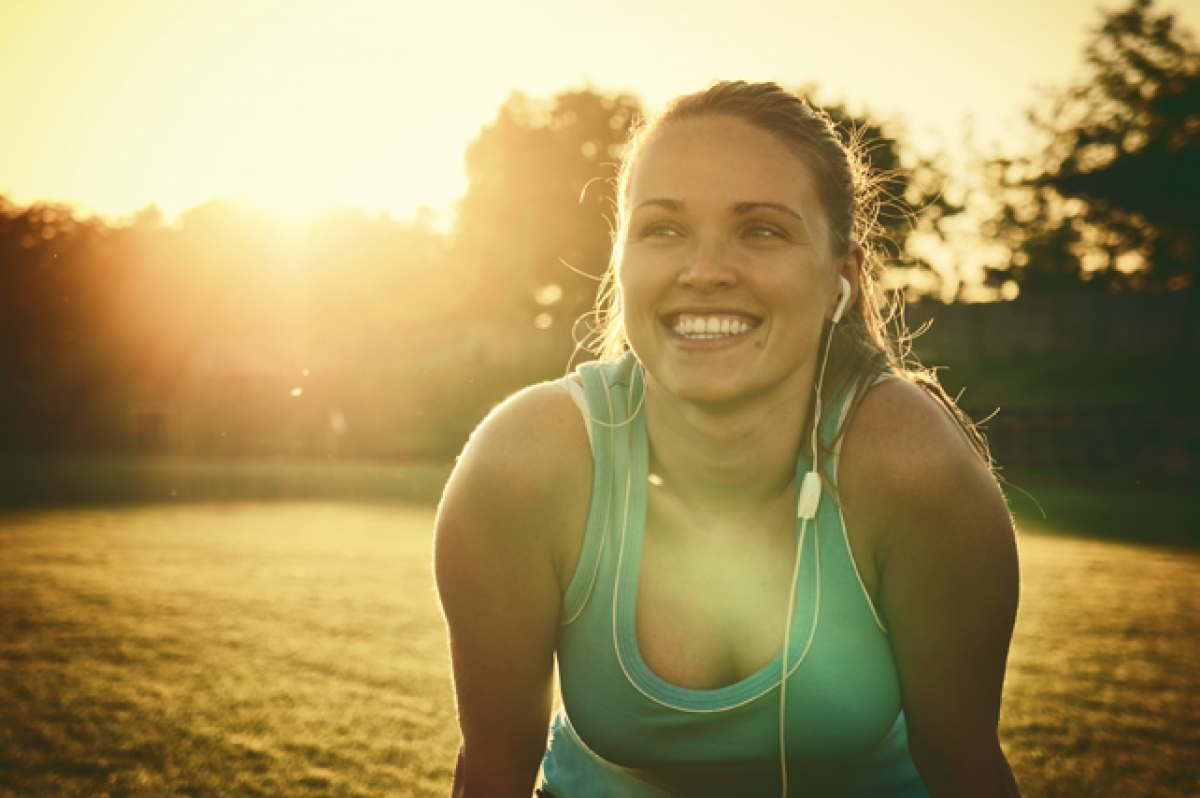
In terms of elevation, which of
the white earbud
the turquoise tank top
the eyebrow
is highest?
the eyebrow

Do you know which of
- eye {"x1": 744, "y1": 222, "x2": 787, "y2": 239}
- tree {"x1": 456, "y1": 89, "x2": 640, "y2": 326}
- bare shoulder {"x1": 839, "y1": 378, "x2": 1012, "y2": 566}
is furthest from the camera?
tree {"x1": 456, "y1": 89, "x2": 640, "y2": 326}

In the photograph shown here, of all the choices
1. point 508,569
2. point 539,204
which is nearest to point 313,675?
point 508,569

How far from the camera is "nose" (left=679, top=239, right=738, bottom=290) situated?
7.04 feet

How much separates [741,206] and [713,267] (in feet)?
0.55

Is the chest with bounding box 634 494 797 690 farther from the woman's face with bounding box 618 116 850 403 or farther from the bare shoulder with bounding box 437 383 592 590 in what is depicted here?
the woman's face with bounding box 618 116 850 403

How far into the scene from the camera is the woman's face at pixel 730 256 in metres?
2.11

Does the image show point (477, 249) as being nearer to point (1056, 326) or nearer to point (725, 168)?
point (1056, 326)

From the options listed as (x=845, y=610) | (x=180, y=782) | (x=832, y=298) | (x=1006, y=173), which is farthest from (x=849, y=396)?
(x=1006, y=173)

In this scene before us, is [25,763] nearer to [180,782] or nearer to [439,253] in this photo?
[180,782]

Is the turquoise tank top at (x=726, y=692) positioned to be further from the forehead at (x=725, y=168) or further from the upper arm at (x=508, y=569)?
the forehead at (x=725, y=168)

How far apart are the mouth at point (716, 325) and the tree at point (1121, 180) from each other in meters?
22.0

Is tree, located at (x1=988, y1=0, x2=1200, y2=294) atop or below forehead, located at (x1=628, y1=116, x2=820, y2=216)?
atop

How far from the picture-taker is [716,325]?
219 centimetres

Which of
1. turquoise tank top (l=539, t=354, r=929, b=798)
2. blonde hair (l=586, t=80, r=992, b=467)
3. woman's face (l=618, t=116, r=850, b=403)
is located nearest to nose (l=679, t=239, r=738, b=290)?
woman's face (l=618, t=116, r=850, b=403)
